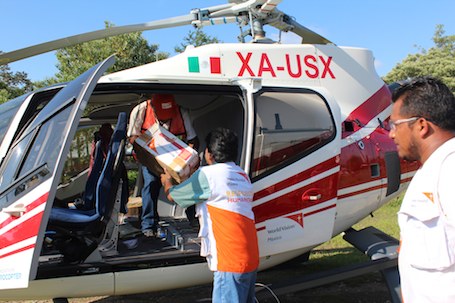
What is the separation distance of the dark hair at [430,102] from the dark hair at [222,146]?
4.25 ft

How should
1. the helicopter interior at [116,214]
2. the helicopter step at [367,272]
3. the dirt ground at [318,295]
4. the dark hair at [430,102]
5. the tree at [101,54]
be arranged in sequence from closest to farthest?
the dark hair at [430,102] < the helicopter interior at [116,214] < the helicopter step at [367,272] < the dirt ground at [318,295] < the tree at [101,54]

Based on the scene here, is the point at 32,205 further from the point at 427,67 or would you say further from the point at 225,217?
the point at 427,67

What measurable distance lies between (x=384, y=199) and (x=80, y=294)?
3.11 metres

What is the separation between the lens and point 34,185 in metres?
2.49

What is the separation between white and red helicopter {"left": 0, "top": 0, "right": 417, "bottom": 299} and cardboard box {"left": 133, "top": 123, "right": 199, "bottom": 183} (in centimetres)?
22

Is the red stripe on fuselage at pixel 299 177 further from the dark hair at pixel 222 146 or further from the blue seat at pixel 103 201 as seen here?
the blue seat at pixel 103 201

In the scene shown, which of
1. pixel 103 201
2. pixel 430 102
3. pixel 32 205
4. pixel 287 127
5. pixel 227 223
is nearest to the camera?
pixel 430 102

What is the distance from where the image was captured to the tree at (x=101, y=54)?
13.8m

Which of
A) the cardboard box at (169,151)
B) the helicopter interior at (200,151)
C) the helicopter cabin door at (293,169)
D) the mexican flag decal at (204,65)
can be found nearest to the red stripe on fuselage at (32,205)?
the helicopter interior at (200,151)

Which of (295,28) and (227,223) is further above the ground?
(295,28)

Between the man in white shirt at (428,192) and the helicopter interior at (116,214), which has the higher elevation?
the man in white shirt at (428,192)

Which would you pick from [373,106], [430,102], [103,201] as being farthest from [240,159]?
[430,102]

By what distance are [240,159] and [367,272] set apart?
5.09 feet

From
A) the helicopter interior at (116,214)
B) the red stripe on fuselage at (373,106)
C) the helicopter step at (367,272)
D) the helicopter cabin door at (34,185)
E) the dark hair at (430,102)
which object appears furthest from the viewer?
the red stripe on fuselage at (373,106)
